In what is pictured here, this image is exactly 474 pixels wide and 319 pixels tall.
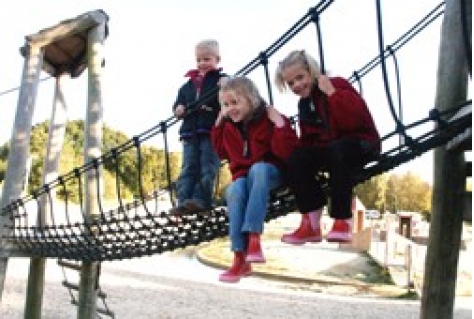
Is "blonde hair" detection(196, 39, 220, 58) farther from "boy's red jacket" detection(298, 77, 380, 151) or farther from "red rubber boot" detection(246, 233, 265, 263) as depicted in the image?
"red rubber boot" detection(246, 233, 265, 263)

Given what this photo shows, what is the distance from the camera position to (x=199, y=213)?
289 cm

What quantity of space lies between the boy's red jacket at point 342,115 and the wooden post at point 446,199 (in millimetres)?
435

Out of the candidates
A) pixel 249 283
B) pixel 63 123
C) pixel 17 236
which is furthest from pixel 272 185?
pixel 249 283

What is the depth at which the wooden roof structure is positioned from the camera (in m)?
4.89

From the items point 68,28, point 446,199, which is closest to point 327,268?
point 68,28

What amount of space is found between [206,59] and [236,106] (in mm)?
831

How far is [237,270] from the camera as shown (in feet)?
7.17

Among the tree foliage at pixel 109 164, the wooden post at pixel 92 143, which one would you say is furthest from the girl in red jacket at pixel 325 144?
the tree foliage at pixel 109 164

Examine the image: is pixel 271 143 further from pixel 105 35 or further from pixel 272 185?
pixel 105 35

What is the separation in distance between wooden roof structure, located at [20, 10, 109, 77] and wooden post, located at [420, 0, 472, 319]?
3.12 meters

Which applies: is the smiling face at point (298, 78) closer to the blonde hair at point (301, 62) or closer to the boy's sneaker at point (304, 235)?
the blonde hair at point (301, 62)

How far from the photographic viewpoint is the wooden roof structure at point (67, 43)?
489 centimetres

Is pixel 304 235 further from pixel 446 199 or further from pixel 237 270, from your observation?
pixel 446 199

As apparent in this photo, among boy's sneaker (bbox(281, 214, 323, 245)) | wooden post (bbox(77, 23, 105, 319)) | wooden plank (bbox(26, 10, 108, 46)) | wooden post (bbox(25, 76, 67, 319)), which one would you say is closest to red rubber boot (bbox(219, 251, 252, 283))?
boy's sneaker (bbox(281, 214, 323, 245))
